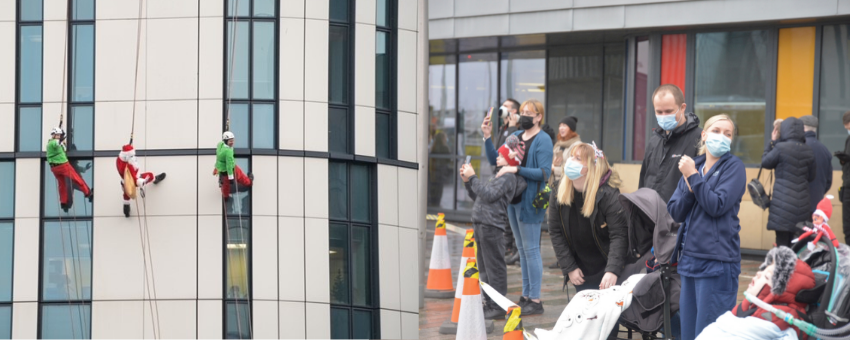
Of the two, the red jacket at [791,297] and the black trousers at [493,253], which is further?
the black trousers at [493,253]

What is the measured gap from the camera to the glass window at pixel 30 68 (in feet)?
22.4

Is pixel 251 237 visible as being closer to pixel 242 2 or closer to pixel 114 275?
pixel 114 275

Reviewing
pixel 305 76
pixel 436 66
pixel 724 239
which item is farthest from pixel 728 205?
pixel 436 66

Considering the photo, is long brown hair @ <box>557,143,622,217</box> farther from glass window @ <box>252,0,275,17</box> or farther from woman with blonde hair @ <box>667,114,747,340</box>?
glass window @ <box>252,0,275,17</box>

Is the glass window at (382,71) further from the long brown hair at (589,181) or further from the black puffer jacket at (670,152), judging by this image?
the black puffer jacket at (670,152)

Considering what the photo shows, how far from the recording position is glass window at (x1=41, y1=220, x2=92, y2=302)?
22.2ft

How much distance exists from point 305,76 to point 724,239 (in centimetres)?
287

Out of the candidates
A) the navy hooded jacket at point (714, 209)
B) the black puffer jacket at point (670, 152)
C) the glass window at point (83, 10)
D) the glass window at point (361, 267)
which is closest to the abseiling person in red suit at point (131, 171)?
the glass window at point (83, 10)

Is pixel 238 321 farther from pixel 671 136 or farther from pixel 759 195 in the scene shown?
pixel 759 195

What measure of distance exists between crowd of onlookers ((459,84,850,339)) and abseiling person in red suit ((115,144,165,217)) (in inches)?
110

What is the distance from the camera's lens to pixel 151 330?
6.89 metres

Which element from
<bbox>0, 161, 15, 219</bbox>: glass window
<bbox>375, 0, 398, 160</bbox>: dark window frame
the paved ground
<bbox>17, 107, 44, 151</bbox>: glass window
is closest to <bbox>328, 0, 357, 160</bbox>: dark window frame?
<bbox>375, 0, 398, 160</bbox>: dark window frame

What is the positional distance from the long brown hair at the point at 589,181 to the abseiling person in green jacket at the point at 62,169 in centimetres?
334

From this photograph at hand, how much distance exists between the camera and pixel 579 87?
60.3ft
